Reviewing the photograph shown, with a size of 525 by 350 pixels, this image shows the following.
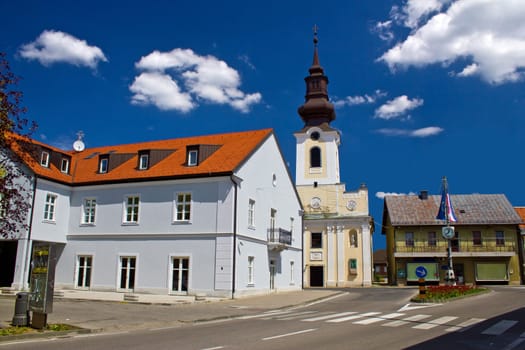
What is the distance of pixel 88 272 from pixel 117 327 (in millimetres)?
16495

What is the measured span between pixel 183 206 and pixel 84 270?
→ 7.73 m

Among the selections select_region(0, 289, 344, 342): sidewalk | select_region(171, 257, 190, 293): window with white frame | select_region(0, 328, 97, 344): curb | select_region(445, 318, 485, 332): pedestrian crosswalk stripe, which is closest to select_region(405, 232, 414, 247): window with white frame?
select_region(0, 289, 344, 342): sidewalk

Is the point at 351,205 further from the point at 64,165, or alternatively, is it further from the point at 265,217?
the point at 64,165

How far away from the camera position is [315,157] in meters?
54.0

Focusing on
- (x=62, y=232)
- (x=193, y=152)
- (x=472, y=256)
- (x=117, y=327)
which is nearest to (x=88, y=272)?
(x=62, y=232)

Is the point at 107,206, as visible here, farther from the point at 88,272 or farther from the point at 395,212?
the point at 395,212

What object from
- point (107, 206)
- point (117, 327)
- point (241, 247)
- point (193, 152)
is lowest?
point (117, 327)

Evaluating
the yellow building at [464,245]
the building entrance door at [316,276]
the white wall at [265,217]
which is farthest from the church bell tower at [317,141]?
the white wall at [265,217]

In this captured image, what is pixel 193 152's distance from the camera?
2825 centimetres

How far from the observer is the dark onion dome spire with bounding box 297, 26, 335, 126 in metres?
53.9

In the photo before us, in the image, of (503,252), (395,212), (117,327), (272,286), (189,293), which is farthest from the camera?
(395,212)

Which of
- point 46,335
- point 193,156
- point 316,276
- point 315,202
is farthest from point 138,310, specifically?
point 315,202

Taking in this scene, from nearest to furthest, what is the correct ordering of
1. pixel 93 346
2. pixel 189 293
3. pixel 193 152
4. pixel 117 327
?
1. pixel 93 346
2. pixel 117 327
3. pixel 189 293
4. pixel 193 152

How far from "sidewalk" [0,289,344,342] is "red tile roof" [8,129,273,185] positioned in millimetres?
6895
